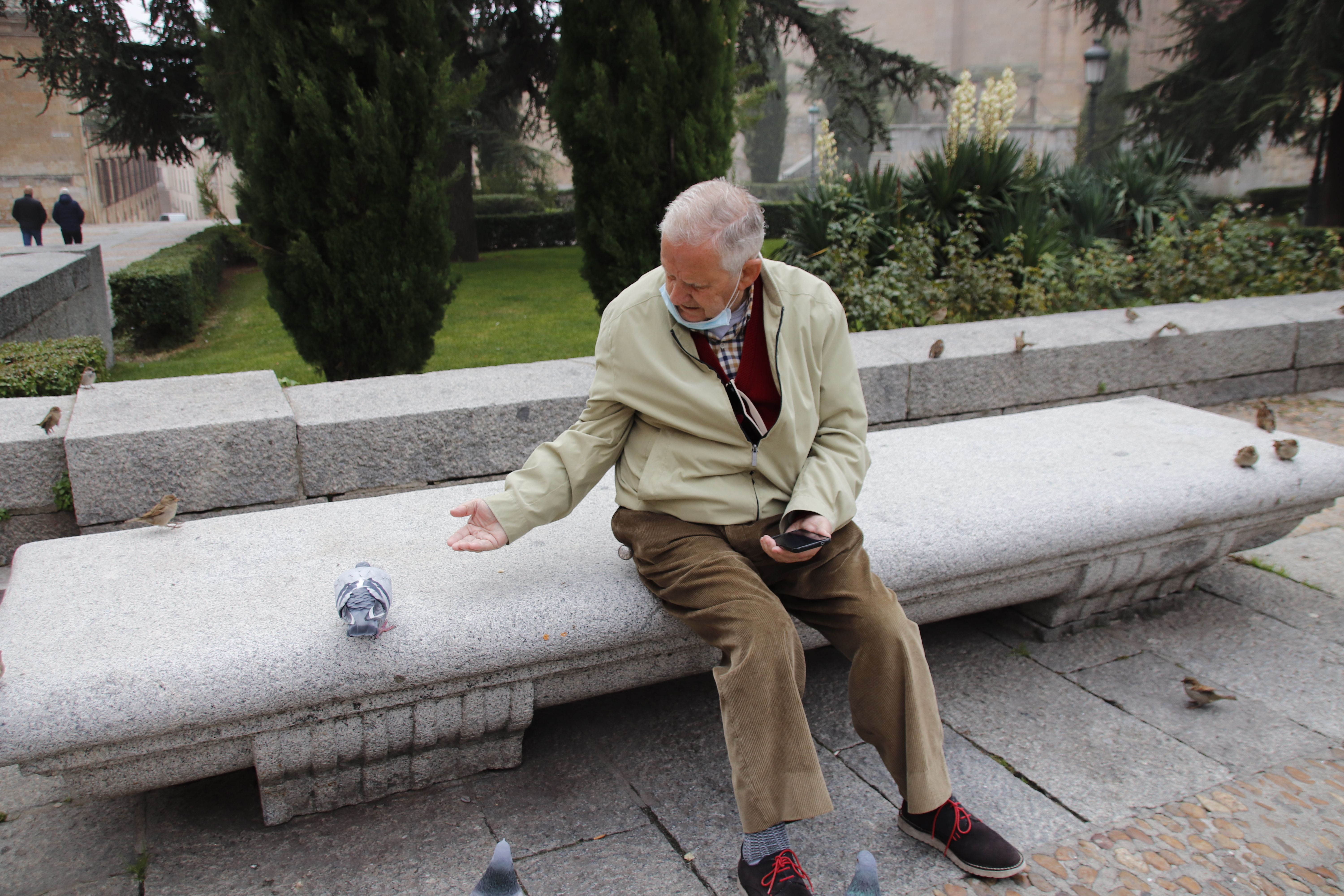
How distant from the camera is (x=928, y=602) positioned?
283cm

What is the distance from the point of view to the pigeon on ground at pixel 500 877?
1.65 metres

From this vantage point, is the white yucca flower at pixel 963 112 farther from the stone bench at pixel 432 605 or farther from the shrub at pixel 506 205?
the shrub at pixel 506 205

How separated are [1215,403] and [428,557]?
16.4 feet

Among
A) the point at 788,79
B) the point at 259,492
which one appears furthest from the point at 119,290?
the point at 788,79

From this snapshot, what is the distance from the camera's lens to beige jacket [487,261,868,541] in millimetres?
2316

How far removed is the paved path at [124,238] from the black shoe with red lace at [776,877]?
853 centimetres

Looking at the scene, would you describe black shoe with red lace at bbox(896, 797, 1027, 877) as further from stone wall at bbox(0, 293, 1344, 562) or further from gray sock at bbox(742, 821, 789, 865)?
stone wall at bbox(0, 293, 1344, 562)

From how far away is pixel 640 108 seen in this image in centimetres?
531

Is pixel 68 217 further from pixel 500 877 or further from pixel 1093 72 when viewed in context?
pixel 500 877

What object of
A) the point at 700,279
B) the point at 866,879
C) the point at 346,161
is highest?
the point at 346,161

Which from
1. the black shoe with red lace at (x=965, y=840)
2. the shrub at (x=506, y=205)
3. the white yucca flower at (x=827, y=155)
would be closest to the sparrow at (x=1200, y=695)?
the black shoe with red lace at (x=965, y=840)

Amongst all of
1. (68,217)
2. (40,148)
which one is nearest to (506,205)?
(68,217)

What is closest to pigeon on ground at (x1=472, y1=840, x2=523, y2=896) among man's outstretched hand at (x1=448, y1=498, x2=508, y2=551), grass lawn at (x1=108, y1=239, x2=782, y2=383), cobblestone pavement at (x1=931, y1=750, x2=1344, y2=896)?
man's outstretched hand at (x1=448, y1=498, x2=508, y2=551)

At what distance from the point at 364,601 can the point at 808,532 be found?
1.02m
